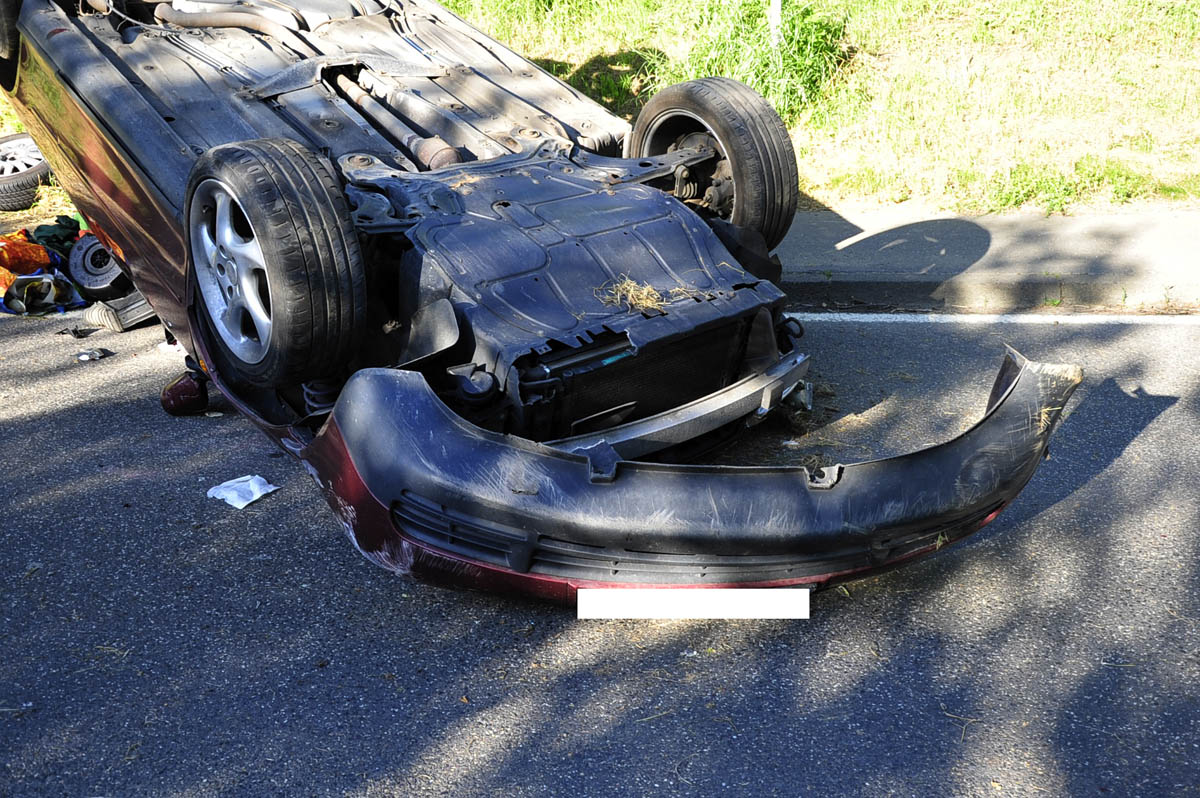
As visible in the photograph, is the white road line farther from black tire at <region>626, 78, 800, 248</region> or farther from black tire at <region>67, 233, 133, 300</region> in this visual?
black tire at <region>67, 233, 133, 300</region>

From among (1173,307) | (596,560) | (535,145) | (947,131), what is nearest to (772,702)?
(596,560)

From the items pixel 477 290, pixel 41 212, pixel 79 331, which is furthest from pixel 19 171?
pixel 477 290

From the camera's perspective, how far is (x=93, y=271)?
599cm

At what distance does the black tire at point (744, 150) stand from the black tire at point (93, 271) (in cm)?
321

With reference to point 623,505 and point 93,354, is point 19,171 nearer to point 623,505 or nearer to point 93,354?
point 93,354

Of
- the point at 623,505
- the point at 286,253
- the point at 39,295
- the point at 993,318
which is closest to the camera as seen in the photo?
the point at 623,505

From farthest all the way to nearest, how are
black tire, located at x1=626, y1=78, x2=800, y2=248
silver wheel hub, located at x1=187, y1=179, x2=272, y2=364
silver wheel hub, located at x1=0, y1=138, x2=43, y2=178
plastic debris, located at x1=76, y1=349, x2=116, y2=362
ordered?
1. silver wheel hub, located at x1=0, y1=138, x2=43, y2=178
2. plastic debris, located at x1=76, y1=349, x2=116, y2=362
3. black tire, located at x1=626, y1=78, x2=800, y2=248
4. silver wheel hub, located at x1=187, y1=179, x2=272, y2=364

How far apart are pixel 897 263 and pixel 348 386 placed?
158 inches

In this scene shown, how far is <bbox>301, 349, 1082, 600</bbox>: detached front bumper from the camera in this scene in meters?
2.95

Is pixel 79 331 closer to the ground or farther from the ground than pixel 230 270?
closer to the ground

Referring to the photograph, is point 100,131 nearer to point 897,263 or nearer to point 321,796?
point 321,796

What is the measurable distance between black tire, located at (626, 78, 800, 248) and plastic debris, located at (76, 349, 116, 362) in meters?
2.97

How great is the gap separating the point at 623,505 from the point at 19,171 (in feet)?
20.1

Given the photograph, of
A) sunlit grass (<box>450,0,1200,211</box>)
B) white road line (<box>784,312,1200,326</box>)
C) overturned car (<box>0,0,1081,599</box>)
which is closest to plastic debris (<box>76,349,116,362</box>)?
overturned car (<box>0,0,1081,599</box>)
